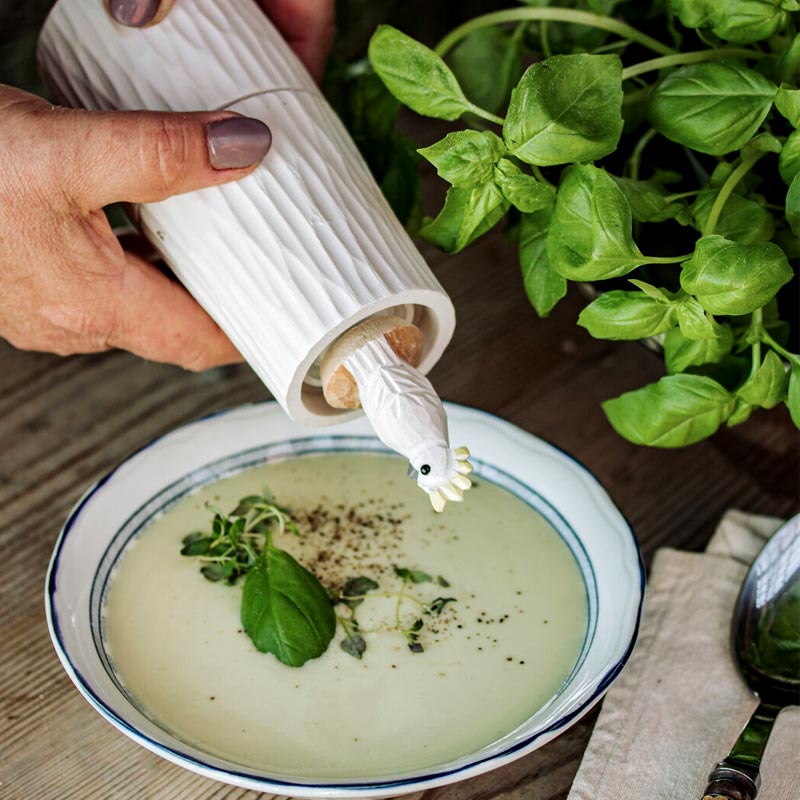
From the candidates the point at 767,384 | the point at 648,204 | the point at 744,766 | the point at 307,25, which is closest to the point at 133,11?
the point at 307,25

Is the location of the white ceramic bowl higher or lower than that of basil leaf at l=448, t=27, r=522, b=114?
lower

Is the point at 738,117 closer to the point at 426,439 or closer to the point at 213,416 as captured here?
the point at 426,439

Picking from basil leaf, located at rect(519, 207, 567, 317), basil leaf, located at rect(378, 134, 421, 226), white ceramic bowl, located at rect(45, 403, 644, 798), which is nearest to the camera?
white ceramic bowl, located at rect(45, 403, 644, 798)

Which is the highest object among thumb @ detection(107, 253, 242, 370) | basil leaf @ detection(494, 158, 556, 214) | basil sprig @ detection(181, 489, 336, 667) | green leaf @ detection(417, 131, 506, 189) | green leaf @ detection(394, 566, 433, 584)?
green leaf @ detection(417, 131, 506, 189)

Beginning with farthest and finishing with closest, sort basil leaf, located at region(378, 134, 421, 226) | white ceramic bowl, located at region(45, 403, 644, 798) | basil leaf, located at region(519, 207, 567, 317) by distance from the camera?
basil leaf, located at region(378, 134, 421, 226)
basil leaf, located at region(519, 207, 567, 317)
white ceramic bowl, located at region(45, 403, 644, 798)

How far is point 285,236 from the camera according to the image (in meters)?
0.53

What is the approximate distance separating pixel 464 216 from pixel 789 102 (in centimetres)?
17

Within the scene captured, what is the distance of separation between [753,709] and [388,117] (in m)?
0.45

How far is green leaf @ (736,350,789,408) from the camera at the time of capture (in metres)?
0.55

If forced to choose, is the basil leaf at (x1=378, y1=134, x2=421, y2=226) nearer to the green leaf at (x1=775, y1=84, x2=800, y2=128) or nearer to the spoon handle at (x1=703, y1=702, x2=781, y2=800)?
the green leaf at (x1=775, y1=84, x2=800, y2=128)

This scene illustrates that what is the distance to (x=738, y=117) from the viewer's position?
0.53 m

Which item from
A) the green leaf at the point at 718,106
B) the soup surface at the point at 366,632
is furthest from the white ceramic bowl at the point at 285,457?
the green leaf at the point at 718,106

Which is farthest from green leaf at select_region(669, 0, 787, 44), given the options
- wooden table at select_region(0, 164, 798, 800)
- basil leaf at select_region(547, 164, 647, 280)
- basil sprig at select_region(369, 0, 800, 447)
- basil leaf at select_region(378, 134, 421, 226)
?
wooden table at select_region(0, 164, 798, 800)

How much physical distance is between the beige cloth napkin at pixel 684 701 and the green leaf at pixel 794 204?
0.24 m
